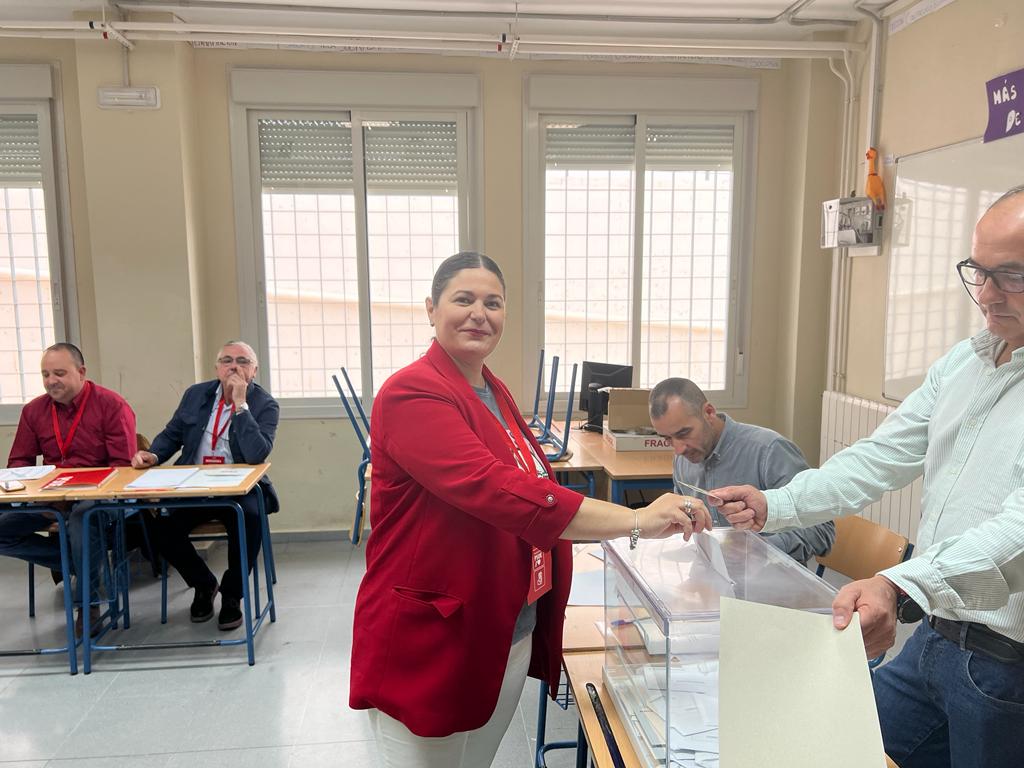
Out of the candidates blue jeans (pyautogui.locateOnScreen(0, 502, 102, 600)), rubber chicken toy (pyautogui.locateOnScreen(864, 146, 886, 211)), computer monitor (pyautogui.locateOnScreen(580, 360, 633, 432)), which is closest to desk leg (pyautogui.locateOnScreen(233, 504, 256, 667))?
blue jeans (pyautogui.locateOnScreen(0, 502, 102, 600))

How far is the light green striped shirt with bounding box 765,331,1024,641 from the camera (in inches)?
38.7

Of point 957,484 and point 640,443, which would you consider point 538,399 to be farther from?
point 957,484

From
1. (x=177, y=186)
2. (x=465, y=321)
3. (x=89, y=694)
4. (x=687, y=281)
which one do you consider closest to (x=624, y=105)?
(x=687, y=281)

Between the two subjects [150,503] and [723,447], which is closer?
[723,447]

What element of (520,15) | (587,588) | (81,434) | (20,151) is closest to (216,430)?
(81,434)

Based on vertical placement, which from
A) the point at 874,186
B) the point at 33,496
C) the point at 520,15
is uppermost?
the point at 520,15

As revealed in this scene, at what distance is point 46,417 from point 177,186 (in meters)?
1.46

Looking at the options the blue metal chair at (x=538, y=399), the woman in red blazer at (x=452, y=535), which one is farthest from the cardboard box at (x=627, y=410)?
the woman in red blazer at (x=452, y=535)

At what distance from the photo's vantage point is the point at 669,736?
3.44 feet

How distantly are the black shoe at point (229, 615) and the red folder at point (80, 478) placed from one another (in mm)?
825

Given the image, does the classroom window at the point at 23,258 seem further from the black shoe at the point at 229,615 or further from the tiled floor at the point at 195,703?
the black shoe at the point at 229,615

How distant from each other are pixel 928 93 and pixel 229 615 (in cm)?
427

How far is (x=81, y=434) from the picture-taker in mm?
3508

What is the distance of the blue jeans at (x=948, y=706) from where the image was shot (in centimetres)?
109
